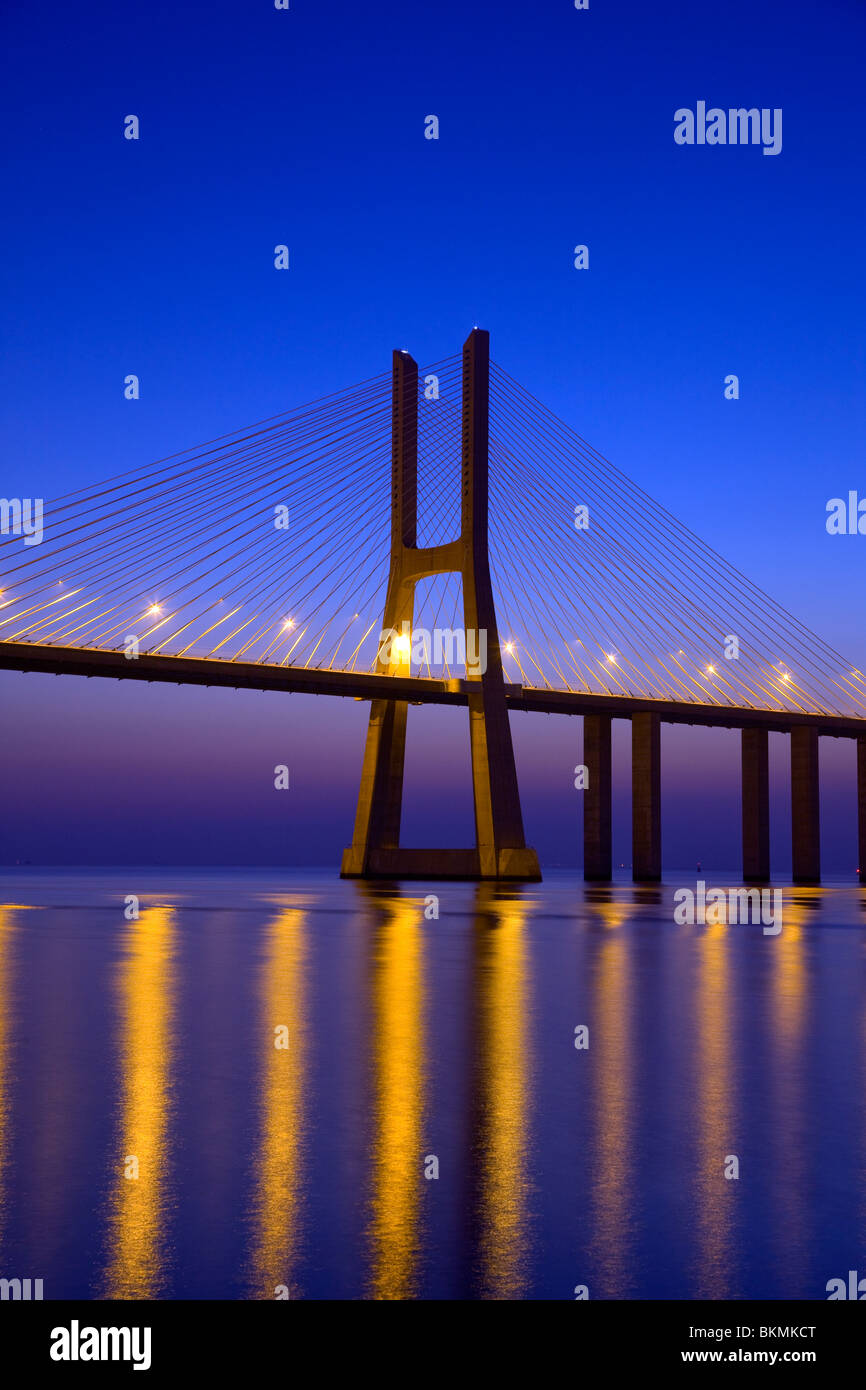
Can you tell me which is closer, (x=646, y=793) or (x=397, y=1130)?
(x=397, y=1130)

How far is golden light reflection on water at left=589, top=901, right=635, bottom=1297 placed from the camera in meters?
4.59

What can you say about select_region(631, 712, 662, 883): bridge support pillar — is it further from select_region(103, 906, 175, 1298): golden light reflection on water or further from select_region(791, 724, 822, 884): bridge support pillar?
select_region(103, 906, 175, 1298): golden light reflection on water

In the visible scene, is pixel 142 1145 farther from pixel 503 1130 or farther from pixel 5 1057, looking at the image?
pixel 5 1057

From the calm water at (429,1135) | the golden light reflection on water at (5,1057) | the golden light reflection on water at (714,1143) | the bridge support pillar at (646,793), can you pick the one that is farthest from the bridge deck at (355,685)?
the golden light reflection on water at (714,1143)

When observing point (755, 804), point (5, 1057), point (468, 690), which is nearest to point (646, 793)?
point (755, 804)

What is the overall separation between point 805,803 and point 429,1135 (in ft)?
246

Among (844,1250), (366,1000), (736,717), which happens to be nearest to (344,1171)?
(844,1250)

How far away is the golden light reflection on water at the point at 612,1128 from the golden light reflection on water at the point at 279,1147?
106 cm

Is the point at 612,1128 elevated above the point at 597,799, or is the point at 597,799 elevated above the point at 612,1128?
the point at 597,799

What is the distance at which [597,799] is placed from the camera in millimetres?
74250

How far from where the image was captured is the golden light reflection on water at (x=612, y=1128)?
4591 millimetres
